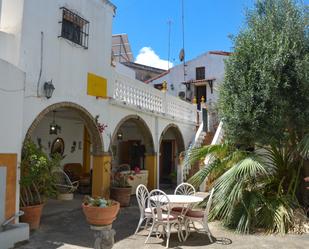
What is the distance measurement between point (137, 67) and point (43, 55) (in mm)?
19657

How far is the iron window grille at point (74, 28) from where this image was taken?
8.67 meters

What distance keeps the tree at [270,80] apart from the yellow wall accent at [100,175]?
12.2 ft

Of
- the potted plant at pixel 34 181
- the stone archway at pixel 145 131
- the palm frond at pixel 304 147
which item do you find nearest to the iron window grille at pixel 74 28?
the potted plant at pixel 34 181

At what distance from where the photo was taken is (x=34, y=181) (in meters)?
7.12

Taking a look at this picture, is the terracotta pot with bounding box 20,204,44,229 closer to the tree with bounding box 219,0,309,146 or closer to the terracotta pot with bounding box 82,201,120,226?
the terracotta pot with bounding box 82,201,120,226

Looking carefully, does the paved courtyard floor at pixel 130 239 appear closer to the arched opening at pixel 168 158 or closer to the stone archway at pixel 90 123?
the stone archway at pixel 90 123

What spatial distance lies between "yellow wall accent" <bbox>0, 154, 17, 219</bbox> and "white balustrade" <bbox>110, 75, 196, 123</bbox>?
4362mm

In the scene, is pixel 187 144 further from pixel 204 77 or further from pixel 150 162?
pixel 204 77

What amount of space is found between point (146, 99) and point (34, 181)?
6.14m

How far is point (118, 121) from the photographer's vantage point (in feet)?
35.3

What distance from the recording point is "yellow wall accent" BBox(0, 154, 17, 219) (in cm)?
642

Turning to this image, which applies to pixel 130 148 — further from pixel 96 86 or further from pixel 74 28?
pixel 74 28

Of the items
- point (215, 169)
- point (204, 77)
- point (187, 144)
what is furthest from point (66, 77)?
point (204, 77)

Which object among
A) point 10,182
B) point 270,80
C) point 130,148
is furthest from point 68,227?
point 130,148
